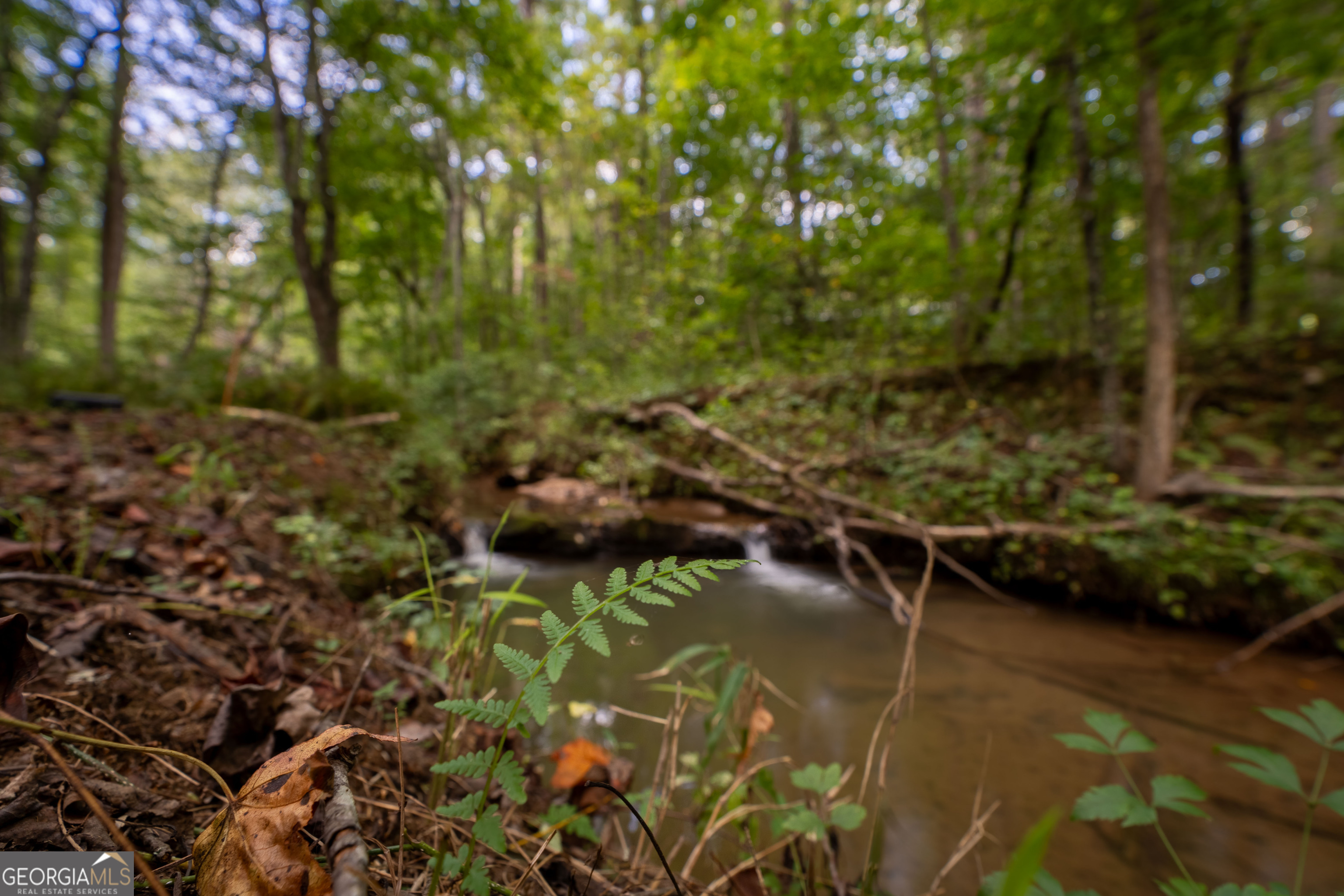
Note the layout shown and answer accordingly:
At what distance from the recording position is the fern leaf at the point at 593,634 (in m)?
0.70

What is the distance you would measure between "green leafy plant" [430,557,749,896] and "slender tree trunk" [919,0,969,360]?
7.22m

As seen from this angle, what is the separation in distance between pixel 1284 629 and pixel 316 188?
39.3ft

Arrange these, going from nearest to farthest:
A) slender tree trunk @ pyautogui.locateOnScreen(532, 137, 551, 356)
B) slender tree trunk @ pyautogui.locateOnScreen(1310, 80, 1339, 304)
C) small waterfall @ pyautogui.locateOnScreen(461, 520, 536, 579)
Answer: small waterfall @ pyautogui.locateOnScreen(461, 520, 536, 579) < slender tree trunk @ pyautogui.locateOnScreen(1310, 80, 1339, 304) < slender tree trunk @ pyautogui.locateOnScreen(532, 137, 551, 356)

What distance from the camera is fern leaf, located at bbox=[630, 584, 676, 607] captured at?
0.71m

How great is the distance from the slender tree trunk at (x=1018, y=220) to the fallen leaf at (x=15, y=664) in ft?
26.6

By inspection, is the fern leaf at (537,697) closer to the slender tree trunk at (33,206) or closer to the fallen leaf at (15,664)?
the fallen leaf at (15,664)

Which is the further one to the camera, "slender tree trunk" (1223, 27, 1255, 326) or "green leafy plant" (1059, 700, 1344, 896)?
"slender tree trunk" (1223, 27, 1255, 326)

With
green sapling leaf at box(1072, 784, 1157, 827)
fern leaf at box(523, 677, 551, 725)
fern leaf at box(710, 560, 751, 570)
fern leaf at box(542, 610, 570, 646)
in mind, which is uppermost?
fern leaf at box(710, 560, 751, 570)

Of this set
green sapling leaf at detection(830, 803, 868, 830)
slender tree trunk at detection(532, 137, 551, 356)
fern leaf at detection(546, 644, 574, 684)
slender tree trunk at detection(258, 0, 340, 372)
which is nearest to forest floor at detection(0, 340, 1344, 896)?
fern leaf at detection(546, 644, 574, 684)

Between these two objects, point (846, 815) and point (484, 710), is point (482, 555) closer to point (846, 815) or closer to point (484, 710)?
point (846, 815)

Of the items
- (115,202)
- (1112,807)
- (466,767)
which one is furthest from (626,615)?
(115,202)

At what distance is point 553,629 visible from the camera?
0.76 m

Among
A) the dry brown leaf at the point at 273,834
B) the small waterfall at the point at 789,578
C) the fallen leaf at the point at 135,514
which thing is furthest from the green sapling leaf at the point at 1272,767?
the fallen leaf at the point at 135,514

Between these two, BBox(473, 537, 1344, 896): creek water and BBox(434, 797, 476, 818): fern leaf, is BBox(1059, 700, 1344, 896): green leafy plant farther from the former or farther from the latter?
BBox(434, 797, 476, 818): fern leaf
